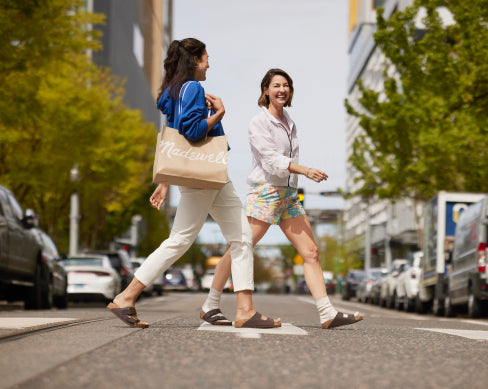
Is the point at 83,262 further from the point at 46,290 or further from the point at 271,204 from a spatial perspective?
the point at 271,204

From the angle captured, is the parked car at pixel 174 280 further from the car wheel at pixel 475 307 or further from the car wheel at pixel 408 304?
the car wheel at pixel 475 307

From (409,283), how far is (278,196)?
53.8ft

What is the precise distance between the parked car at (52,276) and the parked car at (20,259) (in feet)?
0.25

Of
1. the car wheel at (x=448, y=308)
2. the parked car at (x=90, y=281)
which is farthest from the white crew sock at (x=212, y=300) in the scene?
the parked car at (x=90, y=281)

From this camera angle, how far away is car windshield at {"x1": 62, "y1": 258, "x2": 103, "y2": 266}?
21850 mm

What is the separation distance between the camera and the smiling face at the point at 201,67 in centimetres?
748

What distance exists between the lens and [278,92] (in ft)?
27.2

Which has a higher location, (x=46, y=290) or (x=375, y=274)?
(x=375, y=274)

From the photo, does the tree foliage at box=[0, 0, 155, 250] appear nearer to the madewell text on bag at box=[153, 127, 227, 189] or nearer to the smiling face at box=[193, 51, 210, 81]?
the smiling face at box=[193, 51, 210, 81]

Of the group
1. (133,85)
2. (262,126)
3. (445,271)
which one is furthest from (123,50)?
(262,126)

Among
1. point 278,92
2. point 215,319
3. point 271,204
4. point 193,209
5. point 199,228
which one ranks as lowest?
point 215,319

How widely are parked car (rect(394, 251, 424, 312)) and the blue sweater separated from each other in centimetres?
1666

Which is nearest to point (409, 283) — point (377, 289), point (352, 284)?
point (377, 289)

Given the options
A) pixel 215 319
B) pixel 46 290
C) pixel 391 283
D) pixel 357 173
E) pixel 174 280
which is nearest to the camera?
pixel 215 319
